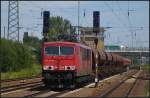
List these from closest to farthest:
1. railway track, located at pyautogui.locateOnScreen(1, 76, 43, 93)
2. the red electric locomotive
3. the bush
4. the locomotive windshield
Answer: the red electric locomotive, railway track, located at pyautogui.locateOnScreen(1, 76, 43, 93), the locomotive windshield, the bush

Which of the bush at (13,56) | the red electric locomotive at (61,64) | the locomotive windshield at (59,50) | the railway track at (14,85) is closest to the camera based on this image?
the red electric locomotive at (61,64)

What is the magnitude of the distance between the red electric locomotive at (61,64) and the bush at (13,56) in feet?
94.4

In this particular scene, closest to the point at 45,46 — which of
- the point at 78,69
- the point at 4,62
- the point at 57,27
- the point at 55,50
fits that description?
the point at 55,50

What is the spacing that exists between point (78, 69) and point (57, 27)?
79.2m

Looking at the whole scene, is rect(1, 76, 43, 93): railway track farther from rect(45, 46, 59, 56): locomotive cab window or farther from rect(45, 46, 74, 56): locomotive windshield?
rect(45, 46, 74, 56): locomotive windshield

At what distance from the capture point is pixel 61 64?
100 feet

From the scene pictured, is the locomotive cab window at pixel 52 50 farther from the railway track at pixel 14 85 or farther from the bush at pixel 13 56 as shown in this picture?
the bush at pixel 13 56

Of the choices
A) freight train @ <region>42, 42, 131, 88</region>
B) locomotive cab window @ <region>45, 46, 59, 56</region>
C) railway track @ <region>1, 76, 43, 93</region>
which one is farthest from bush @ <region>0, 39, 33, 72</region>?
freight train @ <region>42, 42, 131, 88</region>

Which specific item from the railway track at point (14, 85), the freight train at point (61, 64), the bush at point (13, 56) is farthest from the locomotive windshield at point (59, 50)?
the bush at point (13, 56)

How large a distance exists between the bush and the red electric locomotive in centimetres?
2878

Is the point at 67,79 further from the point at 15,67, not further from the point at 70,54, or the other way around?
the point at 15,67

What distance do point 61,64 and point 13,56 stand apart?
32543 mm

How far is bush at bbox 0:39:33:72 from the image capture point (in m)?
60.7

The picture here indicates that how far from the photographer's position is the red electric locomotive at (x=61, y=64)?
99.2 ft
